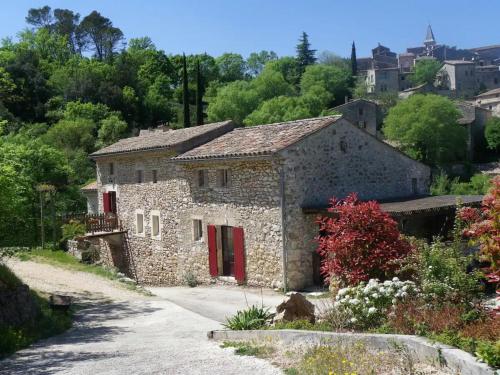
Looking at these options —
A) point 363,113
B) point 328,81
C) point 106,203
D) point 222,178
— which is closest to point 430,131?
point 363,113

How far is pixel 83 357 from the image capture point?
953 cm

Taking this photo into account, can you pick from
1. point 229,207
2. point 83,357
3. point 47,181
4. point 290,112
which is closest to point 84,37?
point 290,112

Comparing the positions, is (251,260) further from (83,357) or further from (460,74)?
(460,74)

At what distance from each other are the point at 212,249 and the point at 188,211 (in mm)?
2206

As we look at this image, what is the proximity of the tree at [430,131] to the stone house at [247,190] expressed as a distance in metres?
37.5

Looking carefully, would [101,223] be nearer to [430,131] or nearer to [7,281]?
[7,281]

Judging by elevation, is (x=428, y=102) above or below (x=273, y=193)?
above

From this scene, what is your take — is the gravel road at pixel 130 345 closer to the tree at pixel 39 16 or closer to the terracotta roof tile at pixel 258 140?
the terracotta roof tile at pixel 258 140

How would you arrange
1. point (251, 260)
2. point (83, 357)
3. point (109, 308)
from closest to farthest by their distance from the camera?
point (83, 357)
point (109, 308)
point (251, 260)

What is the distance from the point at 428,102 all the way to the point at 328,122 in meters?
43.6

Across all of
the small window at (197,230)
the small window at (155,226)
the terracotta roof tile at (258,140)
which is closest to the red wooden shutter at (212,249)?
the small window at (197,230)

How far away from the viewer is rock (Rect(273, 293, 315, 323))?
34.1 ft

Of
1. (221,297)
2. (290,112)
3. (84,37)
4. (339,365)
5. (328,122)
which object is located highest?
(84,37)

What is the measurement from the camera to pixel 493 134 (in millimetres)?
60844
